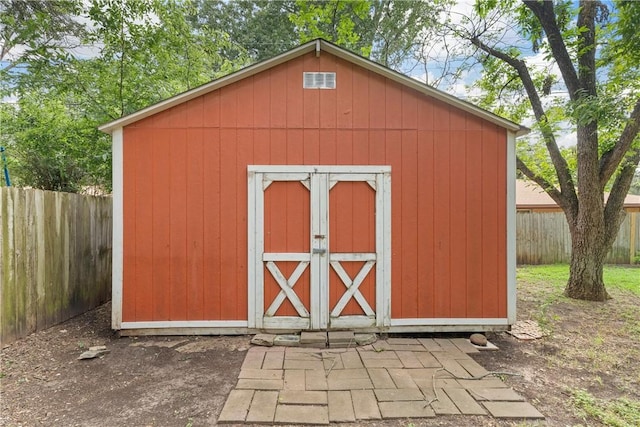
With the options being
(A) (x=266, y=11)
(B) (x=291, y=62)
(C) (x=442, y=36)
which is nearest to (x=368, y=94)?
(B) (x=291, y=62)

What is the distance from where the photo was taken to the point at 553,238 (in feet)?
33.1

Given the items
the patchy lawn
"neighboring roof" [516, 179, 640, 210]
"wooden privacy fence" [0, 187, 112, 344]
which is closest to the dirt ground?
the patchy lawn

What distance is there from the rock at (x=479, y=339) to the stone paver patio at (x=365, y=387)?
20 centimetres

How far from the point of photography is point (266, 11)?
11297mm

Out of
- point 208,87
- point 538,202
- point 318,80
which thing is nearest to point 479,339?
point 318,80

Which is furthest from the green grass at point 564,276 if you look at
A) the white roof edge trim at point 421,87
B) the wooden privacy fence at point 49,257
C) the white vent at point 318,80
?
the wooden privacy fence at point 49,257

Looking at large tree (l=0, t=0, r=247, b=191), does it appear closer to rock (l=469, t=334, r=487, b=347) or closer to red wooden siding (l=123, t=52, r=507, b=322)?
red wooden siding (l=123, t=52, r=507, b=322)

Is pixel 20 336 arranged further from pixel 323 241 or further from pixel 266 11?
pixel 266 11

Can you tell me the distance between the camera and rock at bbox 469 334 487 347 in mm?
3811

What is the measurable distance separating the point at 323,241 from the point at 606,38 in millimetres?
6328

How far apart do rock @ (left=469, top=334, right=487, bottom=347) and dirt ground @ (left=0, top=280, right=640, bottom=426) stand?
0.15 m

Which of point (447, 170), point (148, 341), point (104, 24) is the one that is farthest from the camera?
point (104, 24)

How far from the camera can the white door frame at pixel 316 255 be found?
156 inches

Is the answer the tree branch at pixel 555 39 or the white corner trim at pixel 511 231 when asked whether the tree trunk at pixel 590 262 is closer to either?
the tree branch at pixel 555 39
